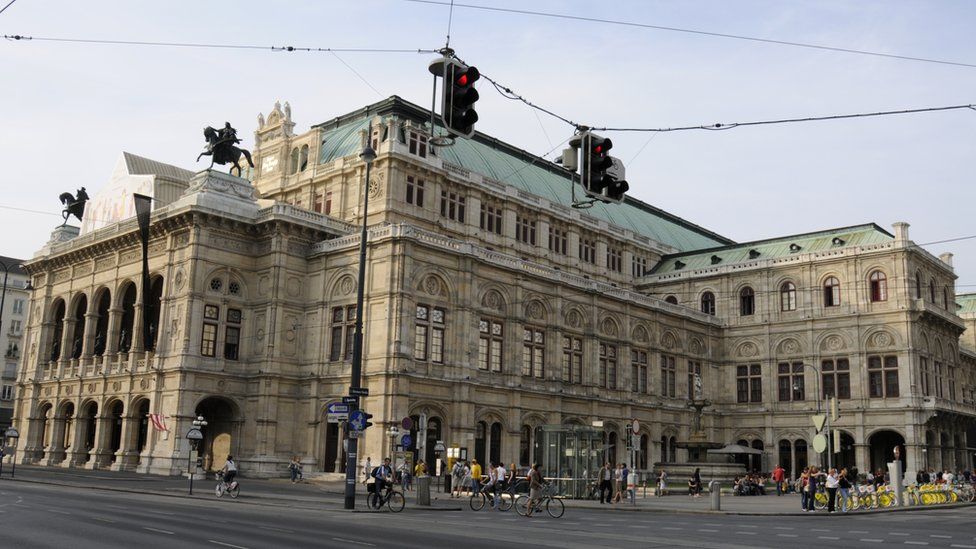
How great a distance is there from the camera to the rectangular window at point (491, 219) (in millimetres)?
68938

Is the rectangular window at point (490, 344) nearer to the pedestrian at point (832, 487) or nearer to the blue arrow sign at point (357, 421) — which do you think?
the pedestrian at point (832, 487)

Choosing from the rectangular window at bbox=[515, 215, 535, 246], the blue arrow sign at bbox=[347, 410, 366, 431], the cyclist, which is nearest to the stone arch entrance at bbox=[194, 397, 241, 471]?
the rectangular window at bbox=[515, 215, 535, 246]

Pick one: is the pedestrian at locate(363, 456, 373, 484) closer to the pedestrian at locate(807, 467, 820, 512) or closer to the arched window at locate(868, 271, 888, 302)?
the pedestrian at locate(807, 467, 820, 512)

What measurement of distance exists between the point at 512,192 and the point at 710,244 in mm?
37962

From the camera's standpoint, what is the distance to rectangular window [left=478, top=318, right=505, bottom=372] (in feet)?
188

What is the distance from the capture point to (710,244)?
331 ft

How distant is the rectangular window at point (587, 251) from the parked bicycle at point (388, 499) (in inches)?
1915

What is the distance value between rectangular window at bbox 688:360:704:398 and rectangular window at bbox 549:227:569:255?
48.5 feet

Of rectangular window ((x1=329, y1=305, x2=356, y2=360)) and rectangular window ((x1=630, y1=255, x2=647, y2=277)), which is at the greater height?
rectangular window ((x1=630, y1=255, x2=647, y2=277))

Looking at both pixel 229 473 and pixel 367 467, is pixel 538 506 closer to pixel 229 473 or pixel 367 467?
pixel 229 473

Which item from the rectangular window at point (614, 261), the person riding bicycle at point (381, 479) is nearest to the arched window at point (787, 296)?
the rectangular window at point (614, 261)

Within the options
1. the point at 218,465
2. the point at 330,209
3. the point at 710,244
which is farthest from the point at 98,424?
the point at 710,244

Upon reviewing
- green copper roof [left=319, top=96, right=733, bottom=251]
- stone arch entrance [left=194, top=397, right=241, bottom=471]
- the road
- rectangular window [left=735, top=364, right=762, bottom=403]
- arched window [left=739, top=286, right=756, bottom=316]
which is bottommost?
the road

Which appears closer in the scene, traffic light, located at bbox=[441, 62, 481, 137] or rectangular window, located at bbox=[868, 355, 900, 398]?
traffic light, located at bbox=[441, 62, 481, 137]
